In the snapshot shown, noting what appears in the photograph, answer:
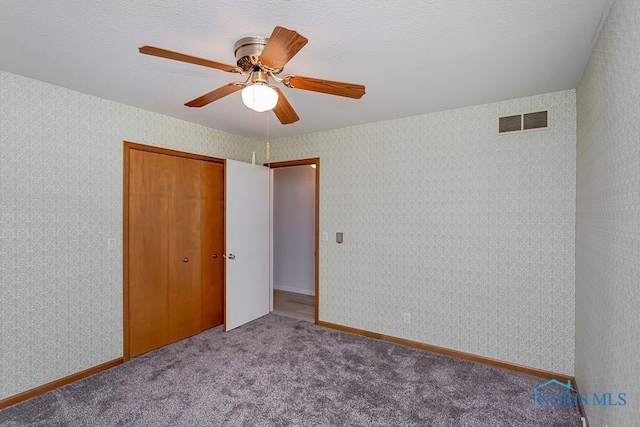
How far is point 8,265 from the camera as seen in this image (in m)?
2.28

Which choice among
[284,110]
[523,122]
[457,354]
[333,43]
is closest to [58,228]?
[284,110]

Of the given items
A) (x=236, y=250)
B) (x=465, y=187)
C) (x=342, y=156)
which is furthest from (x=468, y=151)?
(x=236, y=250)

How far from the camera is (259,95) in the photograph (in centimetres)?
171

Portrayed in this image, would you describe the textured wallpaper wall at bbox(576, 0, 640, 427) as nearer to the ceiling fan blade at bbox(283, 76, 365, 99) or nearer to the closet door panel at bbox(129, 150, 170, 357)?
the ceiling fan blade at bbox(283, 76, 365, 99)

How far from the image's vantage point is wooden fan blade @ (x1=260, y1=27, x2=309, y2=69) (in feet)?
4.29

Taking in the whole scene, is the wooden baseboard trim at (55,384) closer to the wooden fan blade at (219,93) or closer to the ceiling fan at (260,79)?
the wooden fan blade at (219,93)

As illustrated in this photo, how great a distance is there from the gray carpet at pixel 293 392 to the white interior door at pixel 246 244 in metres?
0.67

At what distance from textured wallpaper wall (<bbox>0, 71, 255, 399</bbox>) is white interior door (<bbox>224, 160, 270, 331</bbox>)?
1.11 metres

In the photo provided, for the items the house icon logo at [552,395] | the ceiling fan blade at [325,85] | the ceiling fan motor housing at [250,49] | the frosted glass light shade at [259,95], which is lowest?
the house icon logo at [552,395]

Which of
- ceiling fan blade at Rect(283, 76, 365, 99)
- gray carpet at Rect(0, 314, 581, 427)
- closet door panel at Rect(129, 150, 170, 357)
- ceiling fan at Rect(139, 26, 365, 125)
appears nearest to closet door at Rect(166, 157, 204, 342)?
closet door panel at Rect(129, 150, 170, 357)

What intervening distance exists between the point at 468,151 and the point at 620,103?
1.59m

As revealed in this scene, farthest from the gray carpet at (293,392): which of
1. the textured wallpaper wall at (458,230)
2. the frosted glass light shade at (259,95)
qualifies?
the frosted glass light shade at (259,95)

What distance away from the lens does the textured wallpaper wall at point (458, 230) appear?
263 centimetres

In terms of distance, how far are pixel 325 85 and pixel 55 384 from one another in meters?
3.07
